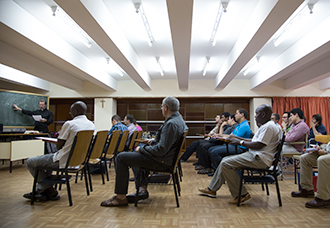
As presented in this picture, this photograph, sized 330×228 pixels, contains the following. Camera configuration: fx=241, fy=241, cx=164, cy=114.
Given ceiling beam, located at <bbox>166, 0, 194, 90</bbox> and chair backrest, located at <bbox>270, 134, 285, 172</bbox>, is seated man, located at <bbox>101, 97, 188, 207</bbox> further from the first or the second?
ceiling beam, located at <bbox>166, 0, 194, 90</bbox>

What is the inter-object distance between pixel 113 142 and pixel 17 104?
17.0 feet

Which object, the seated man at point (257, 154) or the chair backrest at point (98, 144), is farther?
the chair backrest at point (98, 144)

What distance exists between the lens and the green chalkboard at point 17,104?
7.11 metres

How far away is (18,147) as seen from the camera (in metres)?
5.00

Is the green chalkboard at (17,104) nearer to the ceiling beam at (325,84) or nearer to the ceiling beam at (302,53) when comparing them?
the ceiling beam at (302,53)

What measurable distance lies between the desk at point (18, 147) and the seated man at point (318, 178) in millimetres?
4994

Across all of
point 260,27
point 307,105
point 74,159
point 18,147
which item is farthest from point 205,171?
point 307,105

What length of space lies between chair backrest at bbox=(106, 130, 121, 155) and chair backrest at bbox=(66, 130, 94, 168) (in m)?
0.98

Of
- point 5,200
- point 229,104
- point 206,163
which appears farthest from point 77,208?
point 229,104

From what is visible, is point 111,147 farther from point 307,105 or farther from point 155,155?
point 307,105

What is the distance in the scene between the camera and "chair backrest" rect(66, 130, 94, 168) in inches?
98.2

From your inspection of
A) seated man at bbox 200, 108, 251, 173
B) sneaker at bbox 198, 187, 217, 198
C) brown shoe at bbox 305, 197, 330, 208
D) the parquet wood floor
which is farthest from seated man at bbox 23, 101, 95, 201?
brown shoe at bbox 305, 197, 330, 208

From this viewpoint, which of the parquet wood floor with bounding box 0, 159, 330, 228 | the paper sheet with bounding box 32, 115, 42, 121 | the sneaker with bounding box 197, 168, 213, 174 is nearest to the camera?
the parquet wood floor with bounding box 0, 159, 330, 228

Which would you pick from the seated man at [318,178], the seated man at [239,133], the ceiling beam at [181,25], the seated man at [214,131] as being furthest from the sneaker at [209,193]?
the seated man at [214,131]
